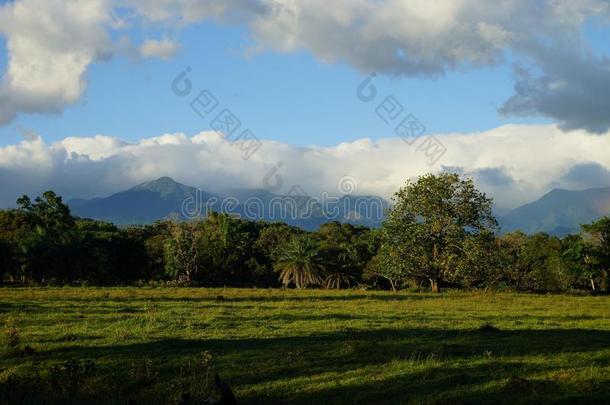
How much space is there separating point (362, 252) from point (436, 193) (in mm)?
32808

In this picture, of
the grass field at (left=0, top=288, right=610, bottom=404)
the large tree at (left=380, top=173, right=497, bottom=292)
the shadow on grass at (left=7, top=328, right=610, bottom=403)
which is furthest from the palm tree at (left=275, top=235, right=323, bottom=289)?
the shadow on grass at (left=7, top=328, right=610, bottom=403)

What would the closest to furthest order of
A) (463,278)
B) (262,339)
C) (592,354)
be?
(592,354) < (262,339) < (463,278)

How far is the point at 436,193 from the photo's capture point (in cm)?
4772

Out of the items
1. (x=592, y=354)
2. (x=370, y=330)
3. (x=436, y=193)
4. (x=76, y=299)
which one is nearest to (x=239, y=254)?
(x=436, y=193)

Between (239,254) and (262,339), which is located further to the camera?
(239,254)

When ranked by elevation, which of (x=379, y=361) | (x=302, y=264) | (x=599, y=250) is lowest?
(x=379, y=361)

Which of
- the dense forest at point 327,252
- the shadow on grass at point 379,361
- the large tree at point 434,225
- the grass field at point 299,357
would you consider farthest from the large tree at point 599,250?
the shadow on grass at point 379,361

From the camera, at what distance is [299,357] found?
16.0 metres

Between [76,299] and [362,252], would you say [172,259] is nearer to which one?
Answer: [362,252]

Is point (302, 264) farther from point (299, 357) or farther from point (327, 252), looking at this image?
point (299, 357)

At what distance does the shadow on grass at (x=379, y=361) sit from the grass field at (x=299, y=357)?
0.04 meters

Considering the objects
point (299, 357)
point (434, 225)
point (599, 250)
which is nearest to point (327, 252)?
Answer: point (434, 225)

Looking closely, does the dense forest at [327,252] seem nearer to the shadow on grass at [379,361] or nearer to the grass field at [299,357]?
the grass field at [299,357]

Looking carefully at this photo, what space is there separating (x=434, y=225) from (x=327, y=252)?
24.6 m
